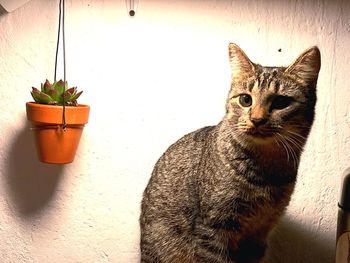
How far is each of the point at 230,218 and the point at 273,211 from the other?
0.14m

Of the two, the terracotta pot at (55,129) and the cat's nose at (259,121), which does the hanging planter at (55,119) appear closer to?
the terracotta pot at (55,129)

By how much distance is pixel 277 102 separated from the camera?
1101 mm

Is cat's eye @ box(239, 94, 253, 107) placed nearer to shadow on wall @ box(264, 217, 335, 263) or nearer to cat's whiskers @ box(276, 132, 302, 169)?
cat's whiskers @ box(276, 132, 302, 169)

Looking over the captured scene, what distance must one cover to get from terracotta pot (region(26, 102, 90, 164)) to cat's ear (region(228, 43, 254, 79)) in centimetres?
43

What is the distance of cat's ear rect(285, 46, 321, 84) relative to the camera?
108 centimetres

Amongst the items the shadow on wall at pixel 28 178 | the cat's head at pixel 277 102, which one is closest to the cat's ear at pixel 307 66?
the cat's head at pixel 277 102

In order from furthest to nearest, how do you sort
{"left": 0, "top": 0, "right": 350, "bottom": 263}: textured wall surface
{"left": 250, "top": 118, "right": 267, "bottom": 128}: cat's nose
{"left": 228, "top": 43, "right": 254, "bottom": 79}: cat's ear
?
{"left": 0, "top": 0, "right": 350, "bottom": 263}: textured wall surface
{"left": 228, "top": 43, "right": 254, "bottom": 79}: cat's ear
{"left": 250, "top": 118, "right": 267, "bottom": 128}: cat's nose

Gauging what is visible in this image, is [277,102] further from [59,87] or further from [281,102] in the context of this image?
[59,87]

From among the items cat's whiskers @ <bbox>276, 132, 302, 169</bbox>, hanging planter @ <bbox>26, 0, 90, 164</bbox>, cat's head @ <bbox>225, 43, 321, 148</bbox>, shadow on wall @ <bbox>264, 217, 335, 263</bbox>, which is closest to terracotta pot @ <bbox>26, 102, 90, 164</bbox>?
hanging planter @ <bbox>26, 0, 90, 164</bbox>

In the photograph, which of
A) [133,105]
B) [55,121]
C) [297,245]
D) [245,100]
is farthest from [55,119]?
[297,245]

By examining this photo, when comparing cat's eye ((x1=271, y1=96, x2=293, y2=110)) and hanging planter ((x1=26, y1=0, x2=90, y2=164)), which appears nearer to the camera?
cat's eye ((x1=271, y1=96, x2=293, y2=110))

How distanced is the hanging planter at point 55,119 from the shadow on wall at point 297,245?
69 cm

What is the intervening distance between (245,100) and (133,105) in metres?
0.40

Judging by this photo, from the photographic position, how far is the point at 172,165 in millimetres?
1326
